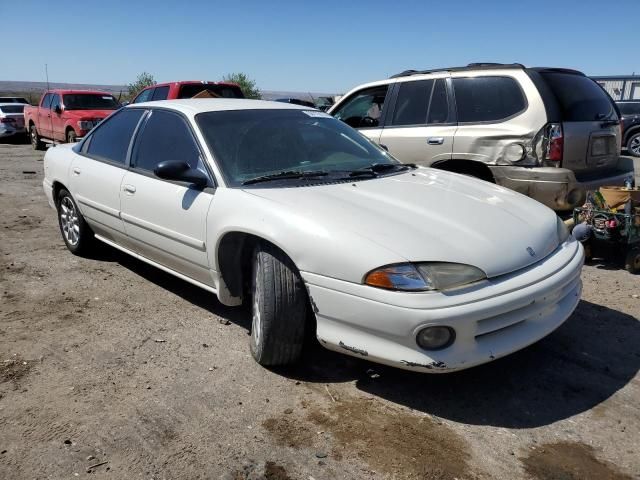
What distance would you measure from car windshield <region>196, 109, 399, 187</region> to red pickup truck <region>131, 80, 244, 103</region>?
292 inches

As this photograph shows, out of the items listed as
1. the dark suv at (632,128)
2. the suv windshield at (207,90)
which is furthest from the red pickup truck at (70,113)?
the dark suv at (632,128)

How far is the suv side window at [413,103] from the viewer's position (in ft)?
20.0

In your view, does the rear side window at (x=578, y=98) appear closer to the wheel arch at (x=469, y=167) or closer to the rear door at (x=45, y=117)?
the wheel arch at (x=469, y=167)

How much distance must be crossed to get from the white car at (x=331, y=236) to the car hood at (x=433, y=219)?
0.04 feet

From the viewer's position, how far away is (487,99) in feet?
18.3

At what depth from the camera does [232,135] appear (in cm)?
387

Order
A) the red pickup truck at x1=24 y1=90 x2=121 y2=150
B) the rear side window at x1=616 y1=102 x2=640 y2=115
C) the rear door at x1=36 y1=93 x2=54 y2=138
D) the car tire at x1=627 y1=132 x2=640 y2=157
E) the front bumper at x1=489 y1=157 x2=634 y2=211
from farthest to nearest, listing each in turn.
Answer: the rear side window at x1=616 y1=102 x2=640 y2=115 < the rear door at x1=36 y1=93 x2=54 y2=138 < the car tire at x1=627 y1=132 x2=640 y2=157 < the red pickup truck at x1=24 y1=90 x2=121 y2=150 < the front bumper at x1=489 y1=157 x2=634 y2=211

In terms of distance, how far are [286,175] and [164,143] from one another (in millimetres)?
1108

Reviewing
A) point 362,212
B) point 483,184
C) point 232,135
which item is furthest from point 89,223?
point 483,184

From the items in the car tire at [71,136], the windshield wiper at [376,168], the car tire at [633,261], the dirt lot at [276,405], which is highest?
the windshield wiper at [376,168]

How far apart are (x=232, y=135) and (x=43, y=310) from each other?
1.94m

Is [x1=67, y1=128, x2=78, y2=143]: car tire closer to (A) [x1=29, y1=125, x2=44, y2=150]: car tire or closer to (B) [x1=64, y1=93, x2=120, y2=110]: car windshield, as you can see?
(B) [x1=64, y1=93, x2=120, y2=110]: car windshield

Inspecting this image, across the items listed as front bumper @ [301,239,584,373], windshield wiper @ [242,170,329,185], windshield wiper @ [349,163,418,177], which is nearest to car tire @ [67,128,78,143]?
windshield wiper @ [349,163,418,177]

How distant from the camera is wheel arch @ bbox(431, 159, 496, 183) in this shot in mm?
5584
